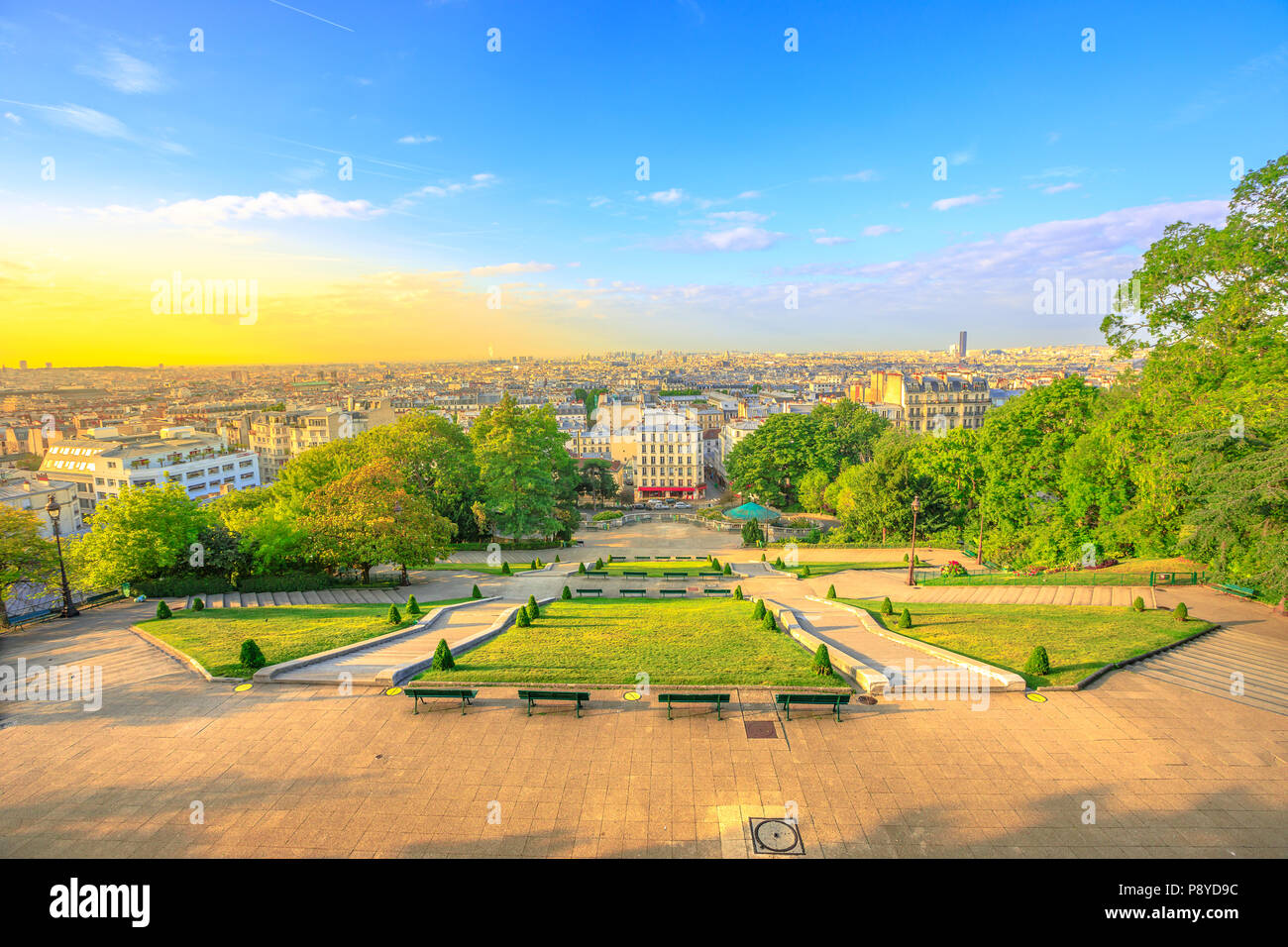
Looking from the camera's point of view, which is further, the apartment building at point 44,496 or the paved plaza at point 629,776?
the apartment building at point 44,496

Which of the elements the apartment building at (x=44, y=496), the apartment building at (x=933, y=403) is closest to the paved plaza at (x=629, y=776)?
the apartment building at (x=44, y=496)

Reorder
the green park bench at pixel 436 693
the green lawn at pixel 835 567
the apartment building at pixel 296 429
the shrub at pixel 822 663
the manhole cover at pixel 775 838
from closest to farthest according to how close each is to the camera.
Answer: the manhole cover at pixel 775 838 < the green park bench at pixel 436 693 < the shrub at pixel 822 663 < the green lawn at pixel 835 567 < the apartment building at pixel 296 429

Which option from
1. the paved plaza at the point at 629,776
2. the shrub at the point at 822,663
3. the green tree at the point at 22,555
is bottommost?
the paved plaza at the point at 629,776

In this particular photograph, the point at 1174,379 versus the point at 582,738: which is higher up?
the point at 1174,379

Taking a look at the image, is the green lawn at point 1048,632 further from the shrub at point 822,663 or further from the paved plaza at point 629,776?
the shrub at point 822,663

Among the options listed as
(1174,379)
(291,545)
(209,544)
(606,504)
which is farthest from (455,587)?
(606,504)

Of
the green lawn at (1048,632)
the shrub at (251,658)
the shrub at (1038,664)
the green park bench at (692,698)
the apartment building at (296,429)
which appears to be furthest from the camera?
the apartment building at (296,429)

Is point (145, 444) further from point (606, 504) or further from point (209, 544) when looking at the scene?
point (209, 544)

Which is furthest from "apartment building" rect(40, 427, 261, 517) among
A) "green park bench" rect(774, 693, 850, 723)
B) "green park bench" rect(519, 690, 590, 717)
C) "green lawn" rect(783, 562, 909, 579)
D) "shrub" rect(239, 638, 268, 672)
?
"green park bench" rect(774, 693, 850, 723)
